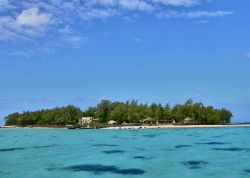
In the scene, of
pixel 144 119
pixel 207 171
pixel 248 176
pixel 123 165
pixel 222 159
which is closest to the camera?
pixel 248 176

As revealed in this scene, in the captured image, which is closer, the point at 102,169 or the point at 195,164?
the point at 102,169

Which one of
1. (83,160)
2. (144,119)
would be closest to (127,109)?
(144,119)

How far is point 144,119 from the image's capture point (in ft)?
653

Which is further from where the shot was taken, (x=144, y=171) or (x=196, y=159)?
(x=196, y=159)

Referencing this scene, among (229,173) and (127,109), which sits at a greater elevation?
(127,109)

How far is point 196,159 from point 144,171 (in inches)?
468

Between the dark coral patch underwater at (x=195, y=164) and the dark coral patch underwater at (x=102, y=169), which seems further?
the dark coral patch underwater at (x=195, y=164)

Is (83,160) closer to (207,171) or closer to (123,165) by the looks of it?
(123,165)

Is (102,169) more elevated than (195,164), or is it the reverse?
(195,164)

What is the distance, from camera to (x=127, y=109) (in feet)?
656

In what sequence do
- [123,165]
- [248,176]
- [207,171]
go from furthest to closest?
[123,165] → [207,171] → [248,176]

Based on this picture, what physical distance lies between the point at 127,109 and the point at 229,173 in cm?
16061

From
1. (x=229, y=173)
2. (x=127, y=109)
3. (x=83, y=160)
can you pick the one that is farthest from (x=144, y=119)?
(x=229, y=173)

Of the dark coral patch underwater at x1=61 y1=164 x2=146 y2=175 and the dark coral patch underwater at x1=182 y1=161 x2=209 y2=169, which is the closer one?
the dark coral patch underwater at x1=61 y1=164 x2=146 y2=175
